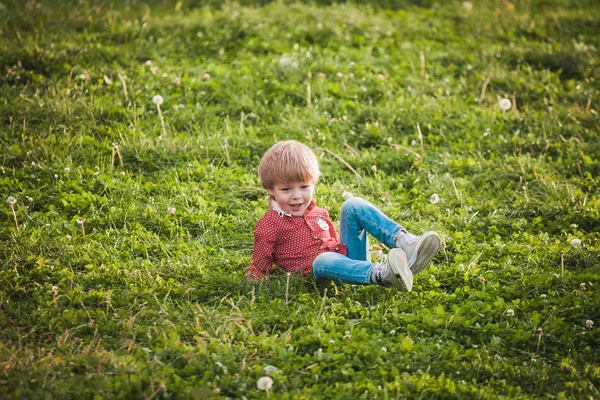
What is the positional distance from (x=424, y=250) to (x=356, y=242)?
60 cm

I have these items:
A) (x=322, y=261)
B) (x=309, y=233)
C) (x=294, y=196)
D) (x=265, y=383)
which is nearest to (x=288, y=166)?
(x=294, y=196)

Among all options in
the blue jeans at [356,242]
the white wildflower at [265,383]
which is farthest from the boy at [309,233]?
the white wildflower at [265,383]

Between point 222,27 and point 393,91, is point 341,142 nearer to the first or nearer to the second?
point 393,91

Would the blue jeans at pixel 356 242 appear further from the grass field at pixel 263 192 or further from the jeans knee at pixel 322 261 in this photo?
the grass field at pixel 263 192

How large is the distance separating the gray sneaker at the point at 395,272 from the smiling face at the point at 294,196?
2.55 ft

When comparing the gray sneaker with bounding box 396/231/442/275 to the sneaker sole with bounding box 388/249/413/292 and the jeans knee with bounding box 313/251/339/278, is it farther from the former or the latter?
the jeans knee with bounding box 313/251/339/278

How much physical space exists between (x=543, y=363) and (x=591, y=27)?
7.59 metres

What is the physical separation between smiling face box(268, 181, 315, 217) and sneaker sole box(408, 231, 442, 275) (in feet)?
2.87

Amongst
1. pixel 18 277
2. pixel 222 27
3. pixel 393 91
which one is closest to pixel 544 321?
pixel 18 277

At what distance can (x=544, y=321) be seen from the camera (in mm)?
4699

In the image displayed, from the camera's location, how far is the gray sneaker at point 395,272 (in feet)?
14.7

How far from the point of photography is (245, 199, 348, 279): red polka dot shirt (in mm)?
5039

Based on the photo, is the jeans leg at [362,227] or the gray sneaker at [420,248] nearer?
the gray sneaker at [420,248]

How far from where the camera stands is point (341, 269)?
4805 mm
